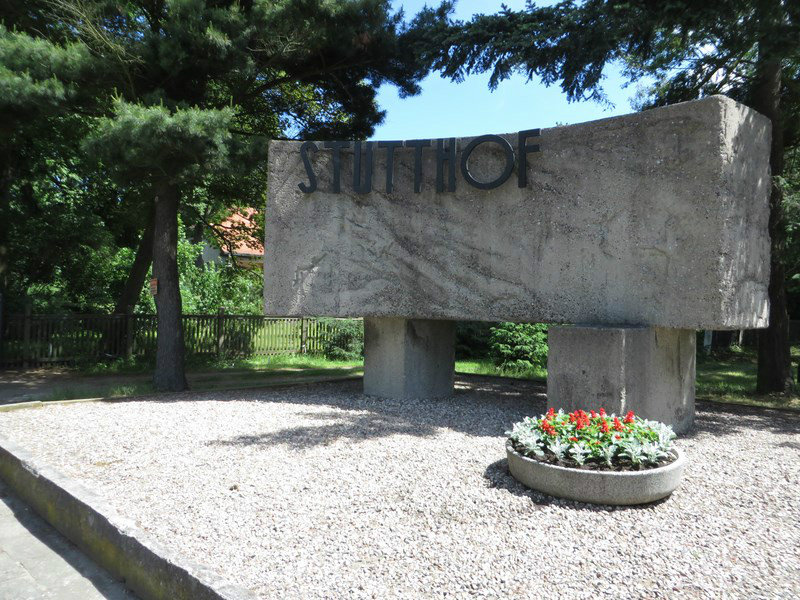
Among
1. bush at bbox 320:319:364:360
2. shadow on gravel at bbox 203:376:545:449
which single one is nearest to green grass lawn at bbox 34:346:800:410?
bush at bbox 320:319:364:360

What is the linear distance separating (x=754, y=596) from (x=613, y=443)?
5.76ft

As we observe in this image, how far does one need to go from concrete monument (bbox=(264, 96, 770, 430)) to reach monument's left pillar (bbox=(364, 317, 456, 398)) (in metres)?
0.03

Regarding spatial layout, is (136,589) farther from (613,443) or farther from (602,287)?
(602,287)

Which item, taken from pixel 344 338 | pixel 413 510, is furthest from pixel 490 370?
pixel 413 510

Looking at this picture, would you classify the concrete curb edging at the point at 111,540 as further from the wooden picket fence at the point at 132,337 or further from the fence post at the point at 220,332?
the fence post at the point at 220,332

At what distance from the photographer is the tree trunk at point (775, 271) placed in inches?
415

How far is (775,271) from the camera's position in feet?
36.3

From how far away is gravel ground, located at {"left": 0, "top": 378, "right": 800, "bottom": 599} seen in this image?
3.52m

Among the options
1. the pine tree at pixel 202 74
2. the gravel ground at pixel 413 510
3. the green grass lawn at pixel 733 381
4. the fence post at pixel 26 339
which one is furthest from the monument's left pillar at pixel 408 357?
the fence post at pixel 26 339

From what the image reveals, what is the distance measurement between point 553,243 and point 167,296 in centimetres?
706

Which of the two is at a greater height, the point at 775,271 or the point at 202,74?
the point at 202,74

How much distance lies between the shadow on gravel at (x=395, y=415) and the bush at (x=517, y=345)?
196 inches

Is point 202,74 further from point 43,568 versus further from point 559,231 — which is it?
point 43,568

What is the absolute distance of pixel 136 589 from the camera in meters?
3.84
